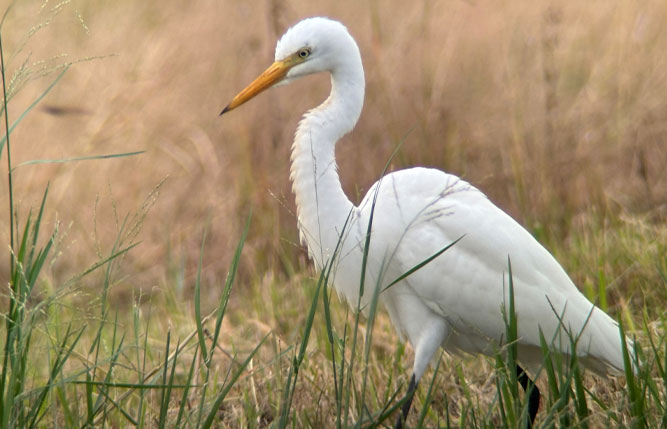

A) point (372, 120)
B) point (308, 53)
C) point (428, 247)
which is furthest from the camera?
point (372, 120)

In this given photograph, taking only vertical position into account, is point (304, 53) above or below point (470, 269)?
above

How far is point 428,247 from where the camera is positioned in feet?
9.07

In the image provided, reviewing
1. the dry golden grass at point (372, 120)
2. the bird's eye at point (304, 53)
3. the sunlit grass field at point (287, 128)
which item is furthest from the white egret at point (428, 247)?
the dry golden grass at point (372, 120)

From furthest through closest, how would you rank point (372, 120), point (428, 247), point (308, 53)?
point (372, 120) < point (308, 53) < point (428, 247)

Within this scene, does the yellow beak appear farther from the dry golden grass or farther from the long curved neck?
the dry golden grass

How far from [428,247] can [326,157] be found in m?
0.40

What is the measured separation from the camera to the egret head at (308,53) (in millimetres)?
2910

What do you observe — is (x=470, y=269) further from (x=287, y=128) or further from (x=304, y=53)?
(x=287, y=128)

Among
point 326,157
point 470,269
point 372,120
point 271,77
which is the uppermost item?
point 271,77

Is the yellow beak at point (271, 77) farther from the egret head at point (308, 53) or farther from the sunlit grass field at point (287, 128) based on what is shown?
the sunlit grass field at point (287, 128)

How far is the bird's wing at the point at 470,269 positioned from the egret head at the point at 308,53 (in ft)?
1.41

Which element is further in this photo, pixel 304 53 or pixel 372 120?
pixel 372 120

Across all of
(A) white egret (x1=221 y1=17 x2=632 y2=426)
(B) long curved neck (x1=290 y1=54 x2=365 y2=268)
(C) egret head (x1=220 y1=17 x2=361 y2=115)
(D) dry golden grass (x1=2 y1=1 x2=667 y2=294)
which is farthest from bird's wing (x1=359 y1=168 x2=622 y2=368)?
(D) dry golden grass (x1=2 y1=1 x2=667 y2=294)

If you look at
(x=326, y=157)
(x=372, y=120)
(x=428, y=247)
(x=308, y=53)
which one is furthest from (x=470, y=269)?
(x=372, y=120)
